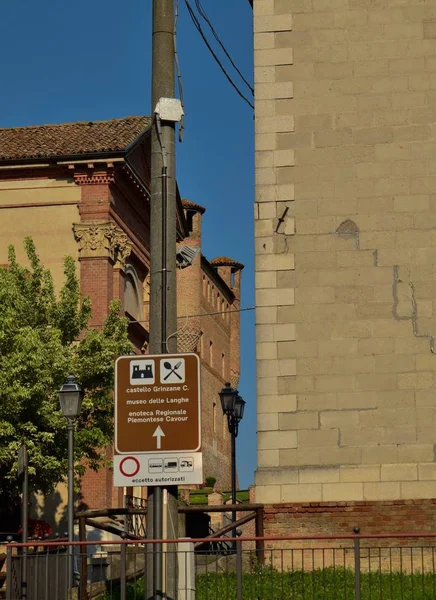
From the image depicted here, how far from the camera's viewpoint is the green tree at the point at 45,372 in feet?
94.9

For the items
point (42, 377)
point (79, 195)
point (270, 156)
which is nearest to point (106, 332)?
point (42, 377)

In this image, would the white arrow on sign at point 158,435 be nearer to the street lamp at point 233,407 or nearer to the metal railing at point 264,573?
the metal railing at point 264,573

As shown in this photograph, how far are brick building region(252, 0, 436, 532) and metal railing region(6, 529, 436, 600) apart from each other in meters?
0.76

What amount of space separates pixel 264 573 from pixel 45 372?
1592cm

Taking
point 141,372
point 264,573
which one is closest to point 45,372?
point 264,573

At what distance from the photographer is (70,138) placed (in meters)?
40.7

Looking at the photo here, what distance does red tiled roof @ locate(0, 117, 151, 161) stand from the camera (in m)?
39.4

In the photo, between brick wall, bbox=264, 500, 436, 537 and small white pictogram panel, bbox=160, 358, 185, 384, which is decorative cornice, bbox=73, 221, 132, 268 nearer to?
brick wall, bbox=264, 500, 436, 537

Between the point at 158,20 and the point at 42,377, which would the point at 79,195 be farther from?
the point at 158,20

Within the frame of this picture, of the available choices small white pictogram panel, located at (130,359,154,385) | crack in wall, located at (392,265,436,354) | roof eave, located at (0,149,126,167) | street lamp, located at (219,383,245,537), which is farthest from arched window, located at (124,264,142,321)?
small white pictogram panel, located at (130,359,154,385)

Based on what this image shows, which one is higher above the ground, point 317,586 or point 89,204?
point 89,204

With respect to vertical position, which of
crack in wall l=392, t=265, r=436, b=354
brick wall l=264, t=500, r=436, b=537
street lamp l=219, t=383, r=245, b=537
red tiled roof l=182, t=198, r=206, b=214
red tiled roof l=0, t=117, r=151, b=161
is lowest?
brick wall l=264, t=500, r=436, b=537

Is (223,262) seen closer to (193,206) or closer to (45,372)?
(193,206)

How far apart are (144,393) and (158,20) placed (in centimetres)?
383
